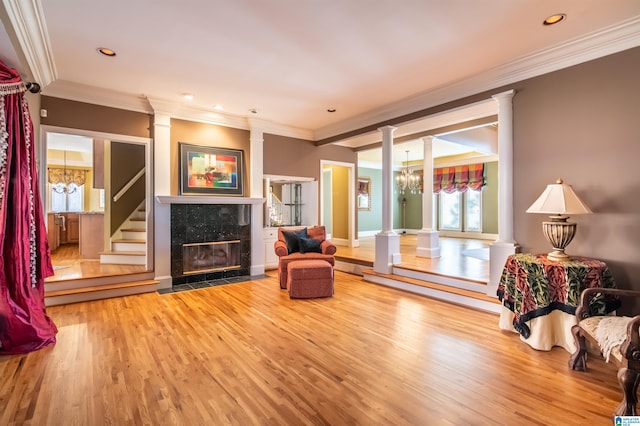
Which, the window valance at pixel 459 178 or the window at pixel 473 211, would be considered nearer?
the window valance at pixel 459 178

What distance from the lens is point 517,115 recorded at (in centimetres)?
351

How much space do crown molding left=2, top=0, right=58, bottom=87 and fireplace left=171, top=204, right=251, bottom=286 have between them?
2249 mm

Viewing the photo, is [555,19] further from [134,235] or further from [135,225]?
[135,225]

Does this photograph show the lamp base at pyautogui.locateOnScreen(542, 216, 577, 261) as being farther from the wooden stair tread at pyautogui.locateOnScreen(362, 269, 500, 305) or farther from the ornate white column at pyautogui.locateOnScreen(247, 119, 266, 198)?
the ornate white column at pyautogui.locateOnScreen(247, 119, 266, 198)

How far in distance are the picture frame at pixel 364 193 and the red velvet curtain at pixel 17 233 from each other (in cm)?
865

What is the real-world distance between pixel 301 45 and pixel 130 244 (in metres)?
4.65

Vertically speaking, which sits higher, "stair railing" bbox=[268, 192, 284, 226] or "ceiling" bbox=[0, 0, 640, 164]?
"ceiling" bbox=[0, 0, 640, 164]

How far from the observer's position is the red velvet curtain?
256 centimetres

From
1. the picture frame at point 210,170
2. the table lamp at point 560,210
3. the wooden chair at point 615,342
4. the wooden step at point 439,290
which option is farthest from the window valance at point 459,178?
the wooden chair at point 615,342

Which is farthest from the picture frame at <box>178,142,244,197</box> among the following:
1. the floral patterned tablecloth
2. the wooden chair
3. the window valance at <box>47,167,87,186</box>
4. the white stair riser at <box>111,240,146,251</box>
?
the window valance at <box>47,167,87,186</box>

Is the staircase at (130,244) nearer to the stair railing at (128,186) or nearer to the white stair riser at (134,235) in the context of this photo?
the white stair riser at (134,235)

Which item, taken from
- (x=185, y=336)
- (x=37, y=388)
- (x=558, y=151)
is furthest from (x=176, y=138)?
(x=558, y=151)

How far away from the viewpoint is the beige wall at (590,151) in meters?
2.75

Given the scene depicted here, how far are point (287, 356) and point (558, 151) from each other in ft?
11.1
